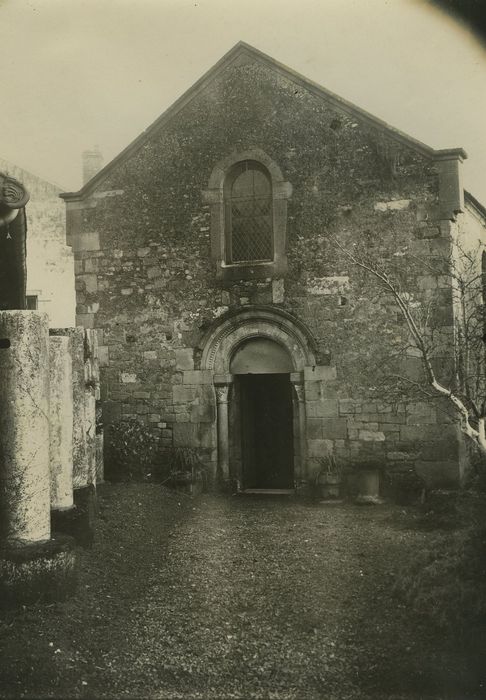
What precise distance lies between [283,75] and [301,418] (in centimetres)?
548

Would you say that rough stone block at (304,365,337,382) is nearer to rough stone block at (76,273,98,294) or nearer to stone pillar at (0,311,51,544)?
rough stone block at (76,273,98,294)

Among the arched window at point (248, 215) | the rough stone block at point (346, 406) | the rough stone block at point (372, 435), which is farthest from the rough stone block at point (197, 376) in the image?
the rough stone block at point (372, 435)

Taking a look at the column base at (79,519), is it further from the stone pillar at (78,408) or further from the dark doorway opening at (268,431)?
the dark doorway opening at (268,431)

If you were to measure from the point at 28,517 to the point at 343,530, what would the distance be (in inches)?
171

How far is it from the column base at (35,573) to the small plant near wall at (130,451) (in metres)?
5.28

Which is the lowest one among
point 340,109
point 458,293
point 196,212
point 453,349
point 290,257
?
point 453,349

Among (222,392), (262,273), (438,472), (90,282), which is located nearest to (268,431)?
(222,392)

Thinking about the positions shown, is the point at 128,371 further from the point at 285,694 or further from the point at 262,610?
the point at 285,694

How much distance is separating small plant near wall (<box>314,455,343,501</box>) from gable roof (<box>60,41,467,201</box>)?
4844 mm

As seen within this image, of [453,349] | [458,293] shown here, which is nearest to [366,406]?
[453,349]

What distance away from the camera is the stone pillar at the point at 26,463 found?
5125mm

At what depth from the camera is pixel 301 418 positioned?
10.2 meters

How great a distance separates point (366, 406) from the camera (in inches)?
383

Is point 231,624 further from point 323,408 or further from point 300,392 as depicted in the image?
point 300,392
